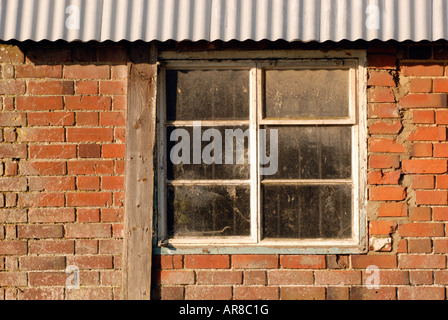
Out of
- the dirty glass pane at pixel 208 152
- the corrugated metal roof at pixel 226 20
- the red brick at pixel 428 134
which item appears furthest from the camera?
the dirty glass pane at pixel 208 152

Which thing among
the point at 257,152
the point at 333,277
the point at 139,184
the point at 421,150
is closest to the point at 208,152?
the point at 257,152

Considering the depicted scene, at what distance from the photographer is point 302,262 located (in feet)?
9.02

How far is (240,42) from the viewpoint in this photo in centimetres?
275

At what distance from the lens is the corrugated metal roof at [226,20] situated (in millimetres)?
2564

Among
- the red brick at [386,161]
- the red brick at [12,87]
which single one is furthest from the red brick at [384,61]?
the red brick at [12,87]

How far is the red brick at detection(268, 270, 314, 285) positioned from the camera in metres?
A: 2.74

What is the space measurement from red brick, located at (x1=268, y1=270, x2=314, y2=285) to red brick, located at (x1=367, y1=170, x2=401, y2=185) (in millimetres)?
756

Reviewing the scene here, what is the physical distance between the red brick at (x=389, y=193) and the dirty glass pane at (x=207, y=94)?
1.01 meters

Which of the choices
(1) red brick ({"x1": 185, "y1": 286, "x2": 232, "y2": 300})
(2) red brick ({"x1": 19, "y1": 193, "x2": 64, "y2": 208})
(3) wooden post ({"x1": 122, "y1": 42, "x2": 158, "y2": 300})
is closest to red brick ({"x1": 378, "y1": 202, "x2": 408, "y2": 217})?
(1) red brick ({"x1": 185, "y1": 286, "x2": 232, "y2": 300})

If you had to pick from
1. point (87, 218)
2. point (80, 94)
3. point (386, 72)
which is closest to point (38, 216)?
point (87, 218)

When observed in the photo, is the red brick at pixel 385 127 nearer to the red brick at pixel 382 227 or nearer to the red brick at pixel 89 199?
the red brick at pixel 382 227

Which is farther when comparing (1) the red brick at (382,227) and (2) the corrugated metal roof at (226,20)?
(1) the red brick at (382,227)

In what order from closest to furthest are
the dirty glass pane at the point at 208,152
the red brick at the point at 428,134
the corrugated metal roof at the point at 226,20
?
the corrugated metal roof at the point at 226,20, the red brick at the point at 428,134, the dirty glass pane at the point at 208,152

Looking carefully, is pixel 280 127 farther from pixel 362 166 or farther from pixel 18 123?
pixel 18 123
